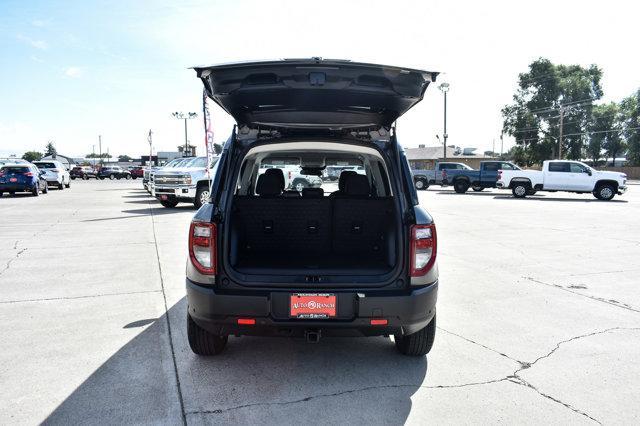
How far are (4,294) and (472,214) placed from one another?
42.9 ft

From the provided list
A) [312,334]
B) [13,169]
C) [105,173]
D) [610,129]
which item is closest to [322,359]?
[312,334]

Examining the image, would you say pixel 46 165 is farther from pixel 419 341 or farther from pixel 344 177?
pixel 419 341

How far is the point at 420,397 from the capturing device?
3006 mm

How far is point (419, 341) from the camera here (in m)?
3.53

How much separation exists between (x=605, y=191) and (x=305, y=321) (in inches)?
934

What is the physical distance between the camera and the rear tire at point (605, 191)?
22.0 meters

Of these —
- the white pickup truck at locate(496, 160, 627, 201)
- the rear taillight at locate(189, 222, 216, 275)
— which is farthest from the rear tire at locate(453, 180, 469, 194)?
the rear taillight at locate(189, 222, 216, 275)

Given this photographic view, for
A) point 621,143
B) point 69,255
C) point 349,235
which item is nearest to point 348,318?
point 349,235

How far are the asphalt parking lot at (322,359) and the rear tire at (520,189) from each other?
18121mm

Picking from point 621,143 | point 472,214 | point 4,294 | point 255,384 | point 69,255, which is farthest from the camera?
point 621,143

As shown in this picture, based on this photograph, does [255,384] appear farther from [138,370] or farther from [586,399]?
[586,399]

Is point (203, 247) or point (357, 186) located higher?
point (357, 186)

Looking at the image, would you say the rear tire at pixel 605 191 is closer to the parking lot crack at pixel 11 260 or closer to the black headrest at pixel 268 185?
the black headrest at pixel 268 185

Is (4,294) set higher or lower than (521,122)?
lower
